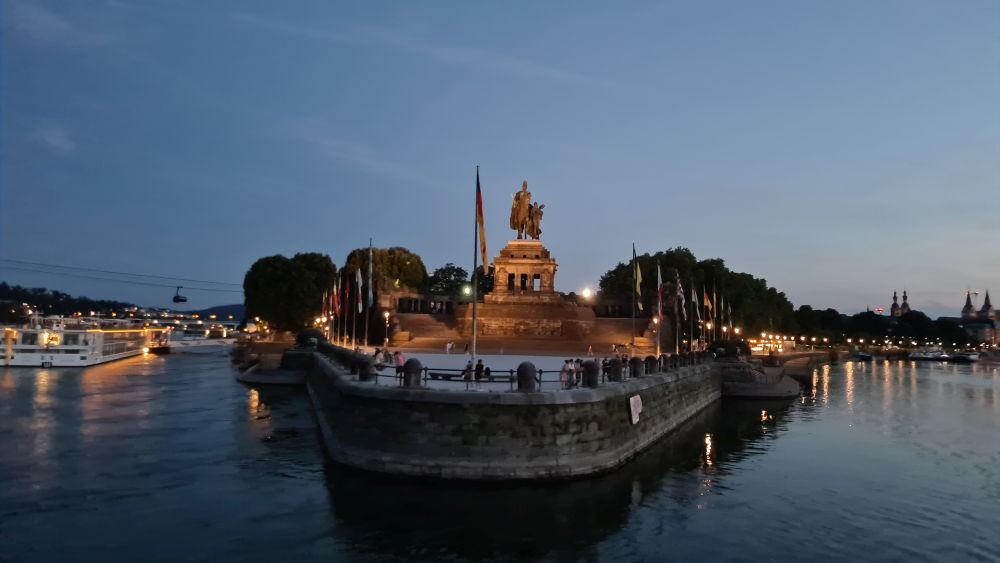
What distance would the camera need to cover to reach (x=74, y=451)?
3042 centimetres

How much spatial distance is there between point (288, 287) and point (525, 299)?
37117 mm

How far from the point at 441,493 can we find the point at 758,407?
4256 cm

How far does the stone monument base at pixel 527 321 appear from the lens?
7019 cm

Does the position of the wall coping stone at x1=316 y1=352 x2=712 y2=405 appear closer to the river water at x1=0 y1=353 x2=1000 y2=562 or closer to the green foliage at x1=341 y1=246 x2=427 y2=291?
the river water at x1=0 y1=353 x2=1000 y2=562

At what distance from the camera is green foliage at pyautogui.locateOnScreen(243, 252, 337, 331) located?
321 ft

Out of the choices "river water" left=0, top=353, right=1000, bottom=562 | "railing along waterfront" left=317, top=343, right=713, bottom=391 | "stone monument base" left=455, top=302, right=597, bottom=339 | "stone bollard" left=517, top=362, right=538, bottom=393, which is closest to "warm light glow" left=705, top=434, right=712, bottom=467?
"river water" left=0, top=353, right=1000, bottom=562

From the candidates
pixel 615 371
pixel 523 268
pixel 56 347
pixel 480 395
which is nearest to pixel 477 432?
pixel 480 395

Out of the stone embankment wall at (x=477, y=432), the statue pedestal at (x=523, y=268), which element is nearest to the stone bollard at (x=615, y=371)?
the stone embankment wall at (x=477, y=432)

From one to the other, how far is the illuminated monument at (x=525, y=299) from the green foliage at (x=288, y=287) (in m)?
26.5

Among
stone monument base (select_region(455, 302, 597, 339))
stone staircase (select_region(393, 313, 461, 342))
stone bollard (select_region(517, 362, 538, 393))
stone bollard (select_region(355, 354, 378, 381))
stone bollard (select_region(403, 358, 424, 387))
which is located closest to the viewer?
stone bollard (select_region(517, 362, 538, 393))

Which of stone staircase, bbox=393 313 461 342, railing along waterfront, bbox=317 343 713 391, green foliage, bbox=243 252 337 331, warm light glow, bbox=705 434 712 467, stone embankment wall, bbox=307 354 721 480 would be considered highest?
green foliage, bbox=243 252 337 331

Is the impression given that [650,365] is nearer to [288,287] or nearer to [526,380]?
[526,380]

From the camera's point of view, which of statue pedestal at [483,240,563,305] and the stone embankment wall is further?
statue pedestal at [483,240,563,305]

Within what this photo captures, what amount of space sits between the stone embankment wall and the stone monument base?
135 feet
